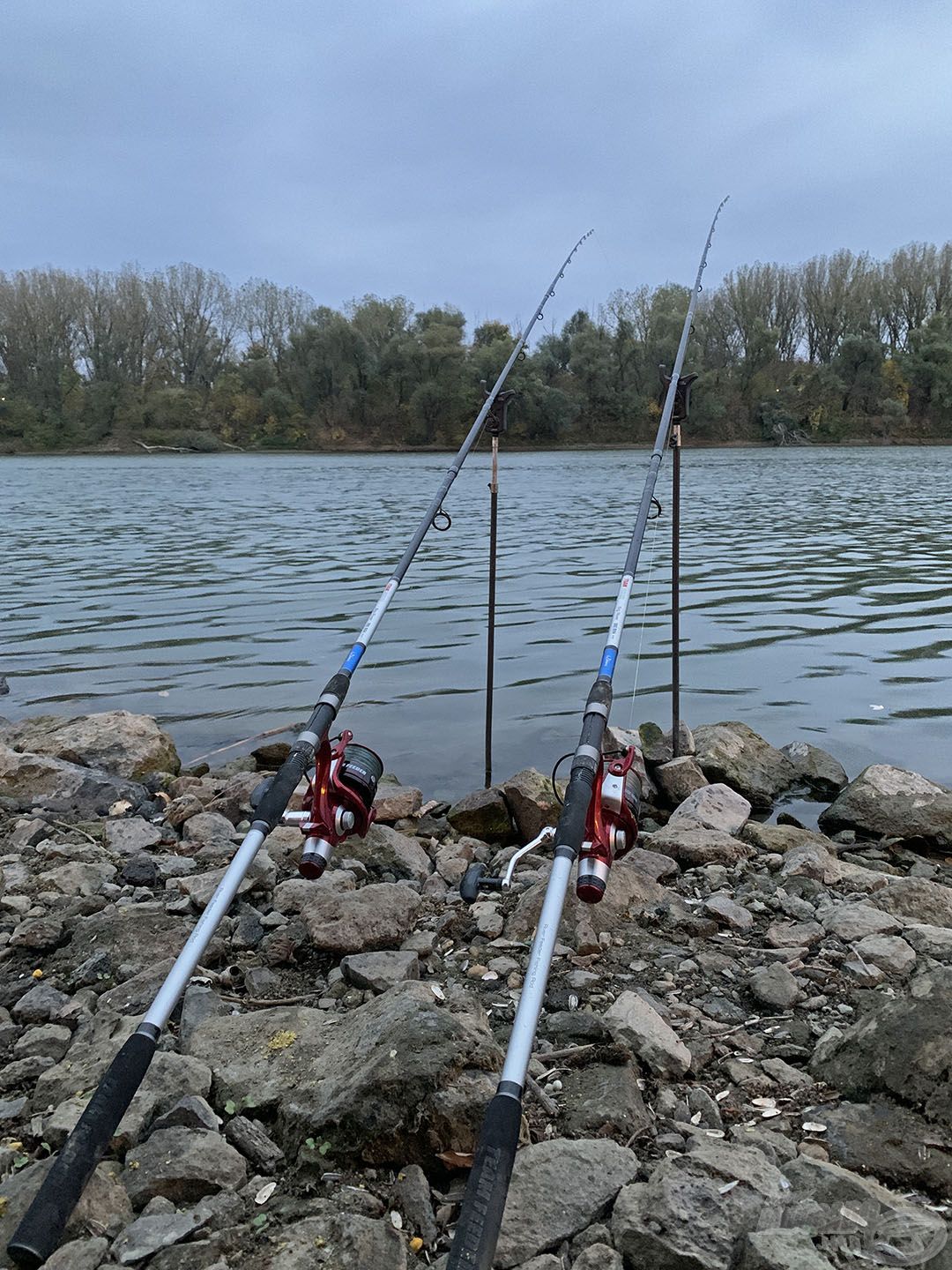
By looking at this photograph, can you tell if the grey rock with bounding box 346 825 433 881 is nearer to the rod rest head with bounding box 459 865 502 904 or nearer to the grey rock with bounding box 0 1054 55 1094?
the rod rest head with bounding box 459 865 502 904

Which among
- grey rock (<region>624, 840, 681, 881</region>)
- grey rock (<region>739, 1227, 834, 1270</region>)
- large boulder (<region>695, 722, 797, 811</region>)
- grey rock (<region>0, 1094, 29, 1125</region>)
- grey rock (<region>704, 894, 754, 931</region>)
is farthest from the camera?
large boulder (<region>695, 722, 797, 811</region>)

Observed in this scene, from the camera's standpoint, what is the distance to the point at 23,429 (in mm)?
67312

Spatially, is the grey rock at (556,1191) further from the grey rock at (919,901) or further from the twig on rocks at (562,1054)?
the grey rock at (919,901)

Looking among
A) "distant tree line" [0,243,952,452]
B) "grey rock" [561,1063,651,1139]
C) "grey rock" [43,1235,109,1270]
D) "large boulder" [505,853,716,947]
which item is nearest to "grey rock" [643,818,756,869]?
"large boulder" [505,853,716,947]

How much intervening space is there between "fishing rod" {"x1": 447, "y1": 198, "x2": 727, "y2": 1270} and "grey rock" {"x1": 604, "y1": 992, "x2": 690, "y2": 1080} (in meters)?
0.35

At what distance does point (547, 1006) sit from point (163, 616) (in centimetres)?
865

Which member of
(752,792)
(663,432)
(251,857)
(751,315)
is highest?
(751,315)

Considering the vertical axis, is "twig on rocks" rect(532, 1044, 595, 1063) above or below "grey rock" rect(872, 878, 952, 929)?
above

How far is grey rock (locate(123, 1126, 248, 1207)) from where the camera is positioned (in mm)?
2070

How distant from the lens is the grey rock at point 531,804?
4797 millimetres

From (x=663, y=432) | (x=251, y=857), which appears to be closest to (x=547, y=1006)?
(x=251, y=857)

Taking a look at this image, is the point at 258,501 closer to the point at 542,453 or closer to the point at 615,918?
the point at 615,918

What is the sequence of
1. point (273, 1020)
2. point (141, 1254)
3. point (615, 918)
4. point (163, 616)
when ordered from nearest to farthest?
point (141, 1254)
point (273, 1020)
point (615, 918)
point (163, 616)

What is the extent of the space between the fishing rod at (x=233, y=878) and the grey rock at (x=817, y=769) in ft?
9.67
